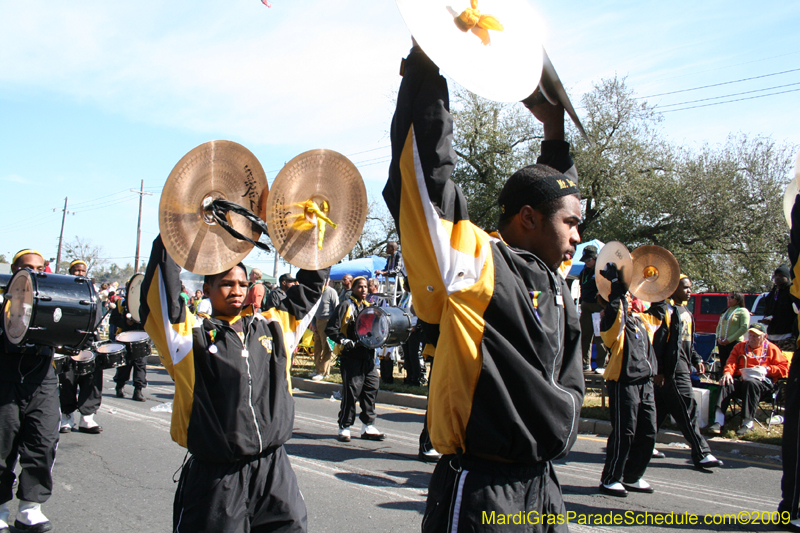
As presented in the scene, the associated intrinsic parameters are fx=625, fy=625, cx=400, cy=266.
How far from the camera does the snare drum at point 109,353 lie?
7.59 meters

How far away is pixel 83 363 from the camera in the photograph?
22.9 ft

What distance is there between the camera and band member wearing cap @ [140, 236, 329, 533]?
283 cm

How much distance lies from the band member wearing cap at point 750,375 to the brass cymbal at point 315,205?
724 cm

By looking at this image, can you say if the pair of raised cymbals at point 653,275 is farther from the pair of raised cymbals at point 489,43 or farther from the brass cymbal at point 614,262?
the pair of raised cymbals at point 489,43

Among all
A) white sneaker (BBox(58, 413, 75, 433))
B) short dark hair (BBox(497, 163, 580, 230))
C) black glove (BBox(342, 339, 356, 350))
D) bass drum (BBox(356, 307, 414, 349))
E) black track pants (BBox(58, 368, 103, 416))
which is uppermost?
short dark hair (BBox(497, 163, 580, 230))

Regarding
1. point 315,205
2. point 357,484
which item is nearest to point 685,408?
point 357,484

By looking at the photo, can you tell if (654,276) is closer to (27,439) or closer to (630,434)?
(630,434)

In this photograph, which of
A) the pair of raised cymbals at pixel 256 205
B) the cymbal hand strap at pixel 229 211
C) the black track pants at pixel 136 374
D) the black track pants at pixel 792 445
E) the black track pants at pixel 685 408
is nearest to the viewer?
the pair of raised cymbals at pixel 256 205

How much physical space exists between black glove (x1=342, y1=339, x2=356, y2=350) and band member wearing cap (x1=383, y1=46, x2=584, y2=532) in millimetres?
6190

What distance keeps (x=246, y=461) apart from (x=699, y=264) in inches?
999

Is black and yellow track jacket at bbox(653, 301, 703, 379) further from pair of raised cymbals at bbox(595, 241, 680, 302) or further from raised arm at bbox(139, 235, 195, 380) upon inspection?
raised arm at bbox(139, 235, 195, 380)

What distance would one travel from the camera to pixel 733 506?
553cm

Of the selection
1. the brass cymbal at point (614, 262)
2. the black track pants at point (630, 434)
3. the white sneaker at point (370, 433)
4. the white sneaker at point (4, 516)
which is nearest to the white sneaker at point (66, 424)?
the white sneaker at point (4, 516)

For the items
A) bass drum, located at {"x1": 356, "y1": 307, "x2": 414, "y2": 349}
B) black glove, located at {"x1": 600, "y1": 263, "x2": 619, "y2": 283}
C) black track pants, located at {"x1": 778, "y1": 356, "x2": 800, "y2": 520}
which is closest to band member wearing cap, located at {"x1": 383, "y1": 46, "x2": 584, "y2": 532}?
black track pants, located at {"x1": 778, "y1": 356, "x2": 800, "y2": 520}
